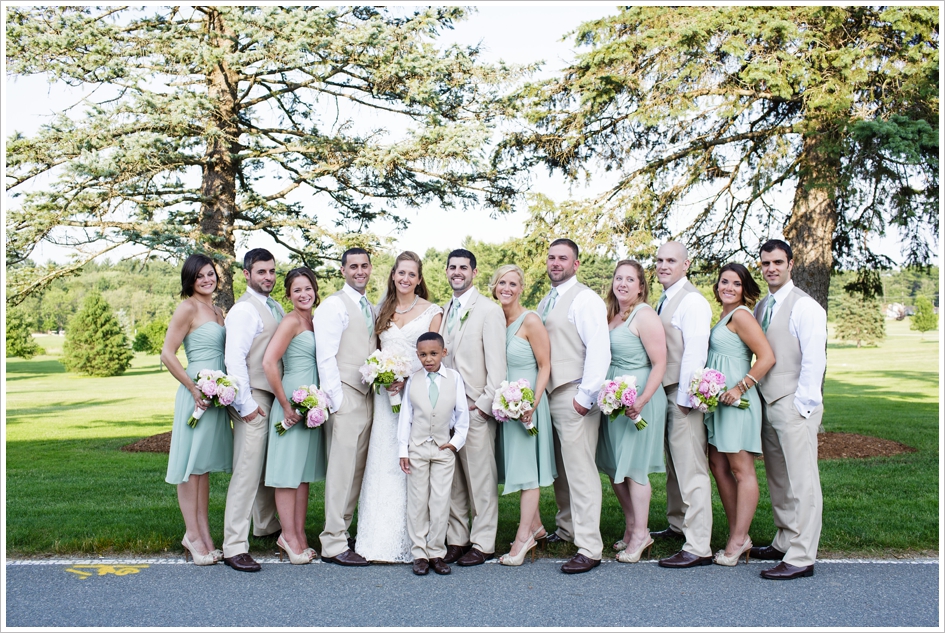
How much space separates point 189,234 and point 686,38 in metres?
7.74

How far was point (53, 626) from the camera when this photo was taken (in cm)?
451

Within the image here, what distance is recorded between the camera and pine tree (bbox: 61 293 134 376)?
40.5 m

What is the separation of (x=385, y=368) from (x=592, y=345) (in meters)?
1.53

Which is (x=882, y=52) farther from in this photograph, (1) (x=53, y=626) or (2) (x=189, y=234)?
(1) (x=53, y=626)

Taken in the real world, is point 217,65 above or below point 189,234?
above

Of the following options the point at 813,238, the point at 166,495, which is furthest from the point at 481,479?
the point at 813,238

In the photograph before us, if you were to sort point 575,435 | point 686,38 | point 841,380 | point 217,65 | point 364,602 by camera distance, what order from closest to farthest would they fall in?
point 364,602 → point 575,435 → point 686,38 → point 217,65 → point 841,380

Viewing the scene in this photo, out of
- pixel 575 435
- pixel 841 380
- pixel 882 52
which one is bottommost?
pixel 841 380

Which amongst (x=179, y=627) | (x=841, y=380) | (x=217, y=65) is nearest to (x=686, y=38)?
(x=217, y=65)

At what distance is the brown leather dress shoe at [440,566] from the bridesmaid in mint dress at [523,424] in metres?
0.47

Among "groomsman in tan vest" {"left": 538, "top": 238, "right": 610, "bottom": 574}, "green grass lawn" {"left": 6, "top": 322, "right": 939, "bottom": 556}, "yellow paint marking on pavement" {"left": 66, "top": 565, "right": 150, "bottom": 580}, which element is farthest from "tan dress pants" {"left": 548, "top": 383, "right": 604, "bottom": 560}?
"yellow paint marking on pavement" {"left": 66, "top": 565, "right": 150, "bottom": 580}

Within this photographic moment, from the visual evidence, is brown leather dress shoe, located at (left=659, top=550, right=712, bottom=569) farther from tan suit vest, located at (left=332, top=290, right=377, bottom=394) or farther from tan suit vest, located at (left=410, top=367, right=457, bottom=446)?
tan suit vest, located at (left=332, top=290, right=377, bottom=394)

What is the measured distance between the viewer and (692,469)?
5809mm

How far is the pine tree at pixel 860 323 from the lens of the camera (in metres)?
61.8
